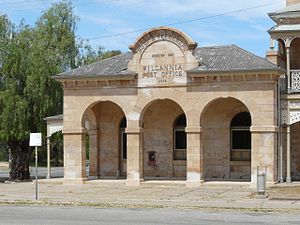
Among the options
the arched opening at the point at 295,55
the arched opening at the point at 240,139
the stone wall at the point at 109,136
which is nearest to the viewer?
the arched opening at the point at 240,139

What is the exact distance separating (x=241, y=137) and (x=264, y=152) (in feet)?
11.4

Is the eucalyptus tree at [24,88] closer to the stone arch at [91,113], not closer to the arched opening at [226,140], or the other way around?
the stone arch at [91,113]

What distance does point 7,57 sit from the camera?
35.8 m

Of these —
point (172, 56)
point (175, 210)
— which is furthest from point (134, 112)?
point (175, 210)

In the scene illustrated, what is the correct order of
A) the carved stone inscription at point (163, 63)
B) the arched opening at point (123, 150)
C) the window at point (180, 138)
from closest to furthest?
the carved stone inscription at point (163, 63), the window at point (180, 138), the arched opening at point (123, 150)

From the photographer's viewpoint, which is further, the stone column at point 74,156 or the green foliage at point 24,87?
the green foliage at point 24,87

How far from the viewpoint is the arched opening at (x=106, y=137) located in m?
33.8

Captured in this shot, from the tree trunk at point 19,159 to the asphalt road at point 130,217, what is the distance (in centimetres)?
1636

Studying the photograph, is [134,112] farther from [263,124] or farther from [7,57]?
[7,57]

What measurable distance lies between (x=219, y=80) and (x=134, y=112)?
4206mm

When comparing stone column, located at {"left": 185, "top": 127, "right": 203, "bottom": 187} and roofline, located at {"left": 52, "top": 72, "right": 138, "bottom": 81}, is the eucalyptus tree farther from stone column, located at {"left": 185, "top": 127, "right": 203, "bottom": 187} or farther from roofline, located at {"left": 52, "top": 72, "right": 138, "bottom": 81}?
stone column, located at {"left": 185, "top": 127, "right": 203, "bottom": 187}

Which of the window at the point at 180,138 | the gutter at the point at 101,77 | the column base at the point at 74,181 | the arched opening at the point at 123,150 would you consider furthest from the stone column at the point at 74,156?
the window at the point at 180,138

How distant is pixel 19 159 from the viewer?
36969 mm

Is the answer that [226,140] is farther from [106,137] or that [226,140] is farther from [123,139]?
[106,137]
